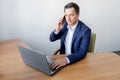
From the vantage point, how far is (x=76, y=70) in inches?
75.5

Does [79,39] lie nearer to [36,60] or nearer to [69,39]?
[69,39]

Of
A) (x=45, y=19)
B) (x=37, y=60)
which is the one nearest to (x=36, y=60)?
(x=37, y=60)

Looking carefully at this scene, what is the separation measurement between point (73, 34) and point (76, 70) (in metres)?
0.66

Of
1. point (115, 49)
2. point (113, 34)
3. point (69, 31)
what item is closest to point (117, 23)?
point (113, 34)

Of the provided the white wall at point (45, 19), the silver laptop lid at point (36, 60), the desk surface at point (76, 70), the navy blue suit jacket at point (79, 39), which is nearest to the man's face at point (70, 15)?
the navy blue suit jacket at point (79, 39)

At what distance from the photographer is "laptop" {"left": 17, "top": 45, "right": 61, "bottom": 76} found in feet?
5.85

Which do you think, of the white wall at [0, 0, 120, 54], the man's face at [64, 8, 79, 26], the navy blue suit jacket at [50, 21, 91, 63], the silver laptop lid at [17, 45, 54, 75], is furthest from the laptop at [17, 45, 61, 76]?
the white wall at [0, 0, 120, 54]

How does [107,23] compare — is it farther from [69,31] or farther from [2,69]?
[2,69]

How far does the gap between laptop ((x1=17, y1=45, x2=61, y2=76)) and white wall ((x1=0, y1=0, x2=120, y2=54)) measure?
142 cm

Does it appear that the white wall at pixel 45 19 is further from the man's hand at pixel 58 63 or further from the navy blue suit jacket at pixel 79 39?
the man's hand at pixel 58 63

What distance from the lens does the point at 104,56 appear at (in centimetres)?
227

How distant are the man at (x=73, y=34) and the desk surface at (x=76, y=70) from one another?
101mm

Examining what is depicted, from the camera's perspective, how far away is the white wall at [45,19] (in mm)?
3295

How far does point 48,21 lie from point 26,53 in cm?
168
